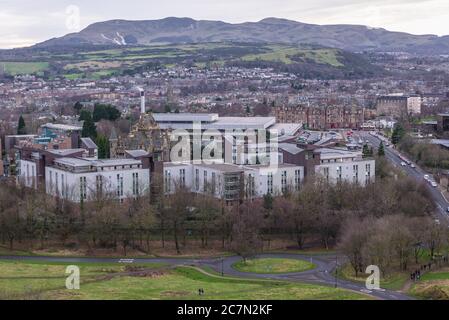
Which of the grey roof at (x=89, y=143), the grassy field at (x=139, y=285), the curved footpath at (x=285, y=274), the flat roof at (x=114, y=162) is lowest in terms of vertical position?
the curved footpath at (x=285, y=274)

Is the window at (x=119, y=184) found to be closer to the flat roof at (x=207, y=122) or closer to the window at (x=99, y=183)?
the window at (x=99, y=183)

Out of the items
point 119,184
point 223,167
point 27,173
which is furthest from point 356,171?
point 27,173

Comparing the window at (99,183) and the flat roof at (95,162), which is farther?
the flat roof at (95,162)

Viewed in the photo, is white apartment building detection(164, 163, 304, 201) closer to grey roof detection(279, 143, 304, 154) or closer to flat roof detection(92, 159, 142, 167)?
grey roof detection(279, 143, 304, 154)

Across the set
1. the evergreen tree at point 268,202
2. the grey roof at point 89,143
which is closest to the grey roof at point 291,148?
the evergreen tree at point 268,202

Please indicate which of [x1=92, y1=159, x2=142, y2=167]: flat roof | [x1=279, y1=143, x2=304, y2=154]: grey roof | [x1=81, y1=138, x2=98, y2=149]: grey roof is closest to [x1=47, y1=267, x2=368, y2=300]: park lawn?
[x1=92, y1=159, x2=142, y2=167]: flat roof

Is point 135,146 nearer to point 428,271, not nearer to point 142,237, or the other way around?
point 142,237

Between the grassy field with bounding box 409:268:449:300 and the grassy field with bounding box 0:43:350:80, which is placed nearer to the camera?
the grassy field with bounding box 409:268:449:300
